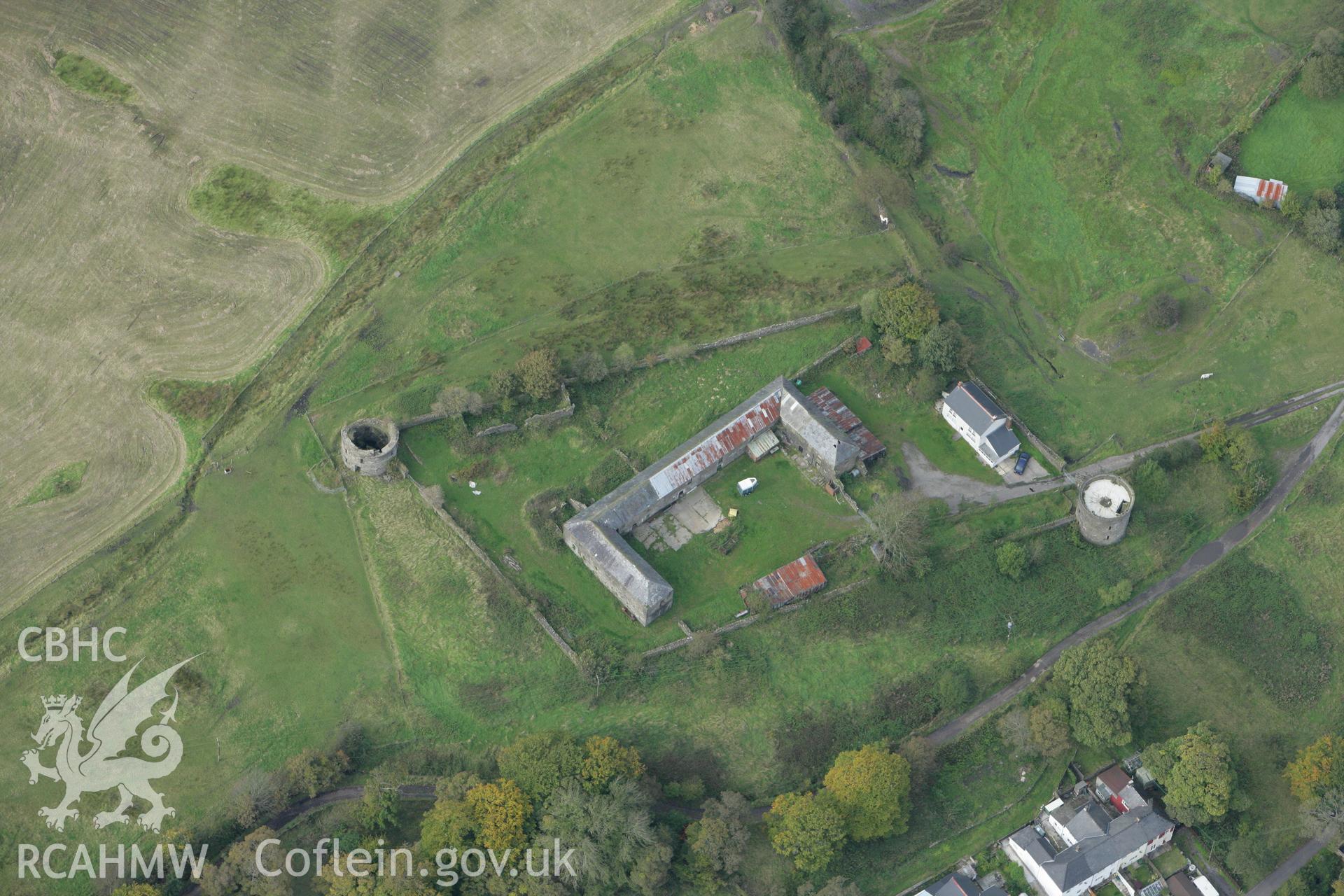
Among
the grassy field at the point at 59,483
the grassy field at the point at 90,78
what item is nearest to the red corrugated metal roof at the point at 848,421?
the grassy field at the point at 59,483

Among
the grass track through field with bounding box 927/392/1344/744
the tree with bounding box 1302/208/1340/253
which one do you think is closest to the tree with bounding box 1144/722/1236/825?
the grass track through field with bounding box 927/392/1344/744

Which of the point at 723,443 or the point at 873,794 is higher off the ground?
the point at 723,443

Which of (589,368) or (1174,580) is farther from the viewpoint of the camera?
(589,368)

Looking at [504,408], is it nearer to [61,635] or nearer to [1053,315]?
[61,635]

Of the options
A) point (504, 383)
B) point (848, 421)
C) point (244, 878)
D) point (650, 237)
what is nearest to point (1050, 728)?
point (848, 421)

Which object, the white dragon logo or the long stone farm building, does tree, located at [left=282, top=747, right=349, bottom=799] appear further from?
the long stone farm building

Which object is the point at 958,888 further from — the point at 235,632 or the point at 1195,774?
the point at 235,632

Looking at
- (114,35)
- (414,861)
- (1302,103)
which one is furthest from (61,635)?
(1302,103)
